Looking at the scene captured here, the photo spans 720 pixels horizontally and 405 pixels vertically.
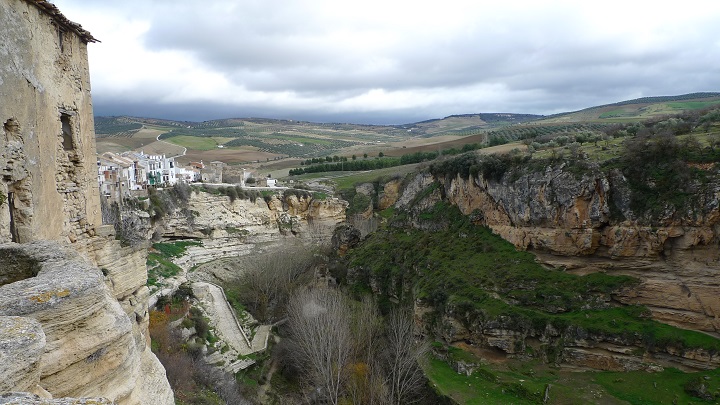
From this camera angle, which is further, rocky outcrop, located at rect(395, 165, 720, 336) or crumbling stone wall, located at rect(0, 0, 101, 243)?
rocky outcrop, located at rect(395, 165, 720, 336)

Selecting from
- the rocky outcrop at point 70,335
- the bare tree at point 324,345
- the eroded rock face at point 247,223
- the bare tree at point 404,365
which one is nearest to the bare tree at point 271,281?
the eroded rock face at point 247,223

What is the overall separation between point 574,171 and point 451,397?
1248cm

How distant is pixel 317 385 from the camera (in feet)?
63.1

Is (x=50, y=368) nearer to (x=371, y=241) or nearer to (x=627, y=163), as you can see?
(x=627, y=163)

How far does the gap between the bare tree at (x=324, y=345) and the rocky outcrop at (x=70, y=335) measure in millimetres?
14252

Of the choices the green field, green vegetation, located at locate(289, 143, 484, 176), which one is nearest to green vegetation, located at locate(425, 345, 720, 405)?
green vegetation, located at locate(289, 143, 484, 176)

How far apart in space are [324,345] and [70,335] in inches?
635

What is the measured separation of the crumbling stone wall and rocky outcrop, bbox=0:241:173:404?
3291 mm

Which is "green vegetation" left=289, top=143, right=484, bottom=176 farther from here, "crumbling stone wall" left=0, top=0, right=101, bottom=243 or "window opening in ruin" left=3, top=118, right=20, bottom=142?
"window opening in ruin" left=3, top=118, right=20, bottom=142

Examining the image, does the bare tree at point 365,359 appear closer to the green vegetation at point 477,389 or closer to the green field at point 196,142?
the green vegetation at point 477,389

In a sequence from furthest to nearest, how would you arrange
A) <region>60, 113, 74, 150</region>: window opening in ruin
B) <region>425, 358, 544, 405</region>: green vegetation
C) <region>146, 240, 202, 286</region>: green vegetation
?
<region>146, 240, 202, 286</region>: green vegetation, <region>425, 358, 544, 405</region>: green vegetation, <region>60, 113, 74, 150</region>: window opening in ruin

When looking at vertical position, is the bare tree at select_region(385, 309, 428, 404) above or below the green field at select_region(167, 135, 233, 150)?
below

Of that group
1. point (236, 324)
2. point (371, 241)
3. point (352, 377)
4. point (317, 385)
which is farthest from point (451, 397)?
point (371, 241)

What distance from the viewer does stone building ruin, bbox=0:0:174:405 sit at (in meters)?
3.67
